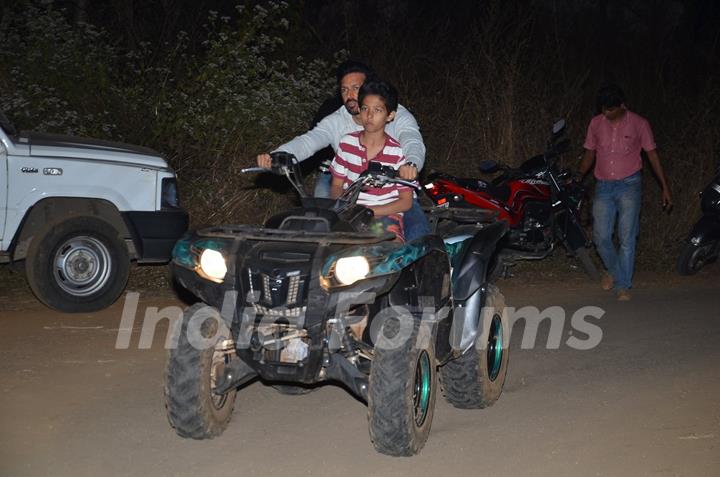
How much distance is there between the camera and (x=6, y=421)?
229 inches

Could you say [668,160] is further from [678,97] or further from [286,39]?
[286,39]

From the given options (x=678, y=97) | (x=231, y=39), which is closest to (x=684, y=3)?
(x=678, y=97)

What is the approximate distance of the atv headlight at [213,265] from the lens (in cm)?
511

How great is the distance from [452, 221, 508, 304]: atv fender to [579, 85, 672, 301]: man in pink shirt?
450 centimetres

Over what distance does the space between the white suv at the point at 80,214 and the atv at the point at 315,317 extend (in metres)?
3.85

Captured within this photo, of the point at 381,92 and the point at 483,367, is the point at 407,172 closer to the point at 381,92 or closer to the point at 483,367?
the point at 381,92

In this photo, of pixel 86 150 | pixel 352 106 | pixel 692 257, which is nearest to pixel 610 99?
pixel 692 257

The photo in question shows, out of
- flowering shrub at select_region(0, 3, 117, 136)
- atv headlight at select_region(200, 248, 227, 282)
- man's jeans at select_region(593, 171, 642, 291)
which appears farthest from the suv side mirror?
atv headlight at select_region(200, 248, 227, 282)

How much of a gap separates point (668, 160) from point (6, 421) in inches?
471

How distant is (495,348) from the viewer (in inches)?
261

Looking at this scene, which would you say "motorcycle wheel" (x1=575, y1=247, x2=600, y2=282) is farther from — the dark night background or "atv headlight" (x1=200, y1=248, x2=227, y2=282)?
"atv headlight" (x1=200, y1=248, x2=227, y2=282)

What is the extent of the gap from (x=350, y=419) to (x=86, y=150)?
4330 mm

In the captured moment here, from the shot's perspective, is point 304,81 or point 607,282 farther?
point 304,81

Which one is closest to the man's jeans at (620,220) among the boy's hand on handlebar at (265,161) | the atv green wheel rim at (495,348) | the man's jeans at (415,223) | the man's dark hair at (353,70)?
the man's dark hair at (353,70)
